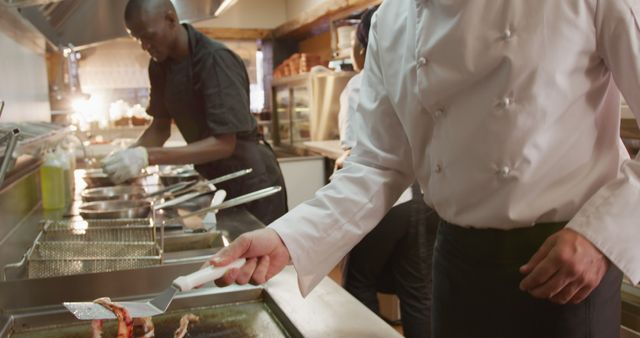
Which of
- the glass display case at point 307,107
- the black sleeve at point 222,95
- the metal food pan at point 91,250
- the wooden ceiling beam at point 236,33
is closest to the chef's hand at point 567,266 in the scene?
the metal food pan at point 91,250

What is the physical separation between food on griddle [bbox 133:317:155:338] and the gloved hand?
1.40 m

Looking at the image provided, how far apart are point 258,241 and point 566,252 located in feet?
1.75

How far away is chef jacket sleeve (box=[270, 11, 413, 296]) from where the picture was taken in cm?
117

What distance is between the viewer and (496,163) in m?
1.08

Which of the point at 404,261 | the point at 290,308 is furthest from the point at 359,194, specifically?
the point at 404,261

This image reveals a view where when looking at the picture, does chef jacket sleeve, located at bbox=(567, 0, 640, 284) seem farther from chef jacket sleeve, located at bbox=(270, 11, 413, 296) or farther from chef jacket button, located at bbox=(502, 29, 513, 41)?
chef jacket sleeve, located at bbox=(270, 11, 413, 296)

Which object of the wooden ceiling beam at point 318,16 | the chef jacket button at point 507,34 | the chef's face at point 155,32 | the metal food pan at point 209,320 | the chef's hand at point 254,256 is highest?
the wooden ceiling beam at point 318,16

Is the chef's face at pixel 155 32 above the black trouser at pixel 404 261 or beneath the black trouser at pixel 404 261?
above

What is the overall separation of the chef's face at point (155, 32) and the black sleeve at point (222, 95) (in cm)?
19

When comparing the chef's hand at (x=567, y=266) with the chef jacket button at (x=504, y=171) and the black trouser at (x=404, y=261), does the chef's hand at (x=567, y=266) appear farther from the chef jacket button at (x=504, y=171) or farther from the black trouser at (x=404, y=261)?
the black trouser at (x=404, y=261)

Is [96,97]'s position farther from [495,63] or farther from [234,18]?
[495,63]

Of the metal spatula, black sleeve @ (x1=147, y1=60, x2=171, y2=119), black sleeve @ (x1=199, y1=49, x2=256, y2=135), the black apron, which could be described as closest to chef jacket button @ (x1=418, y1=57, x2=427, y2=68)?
the metal spatula

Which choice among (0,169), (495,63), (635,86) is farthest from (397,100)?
(0,169)

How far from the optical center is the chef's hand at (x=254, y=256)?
99 cm
